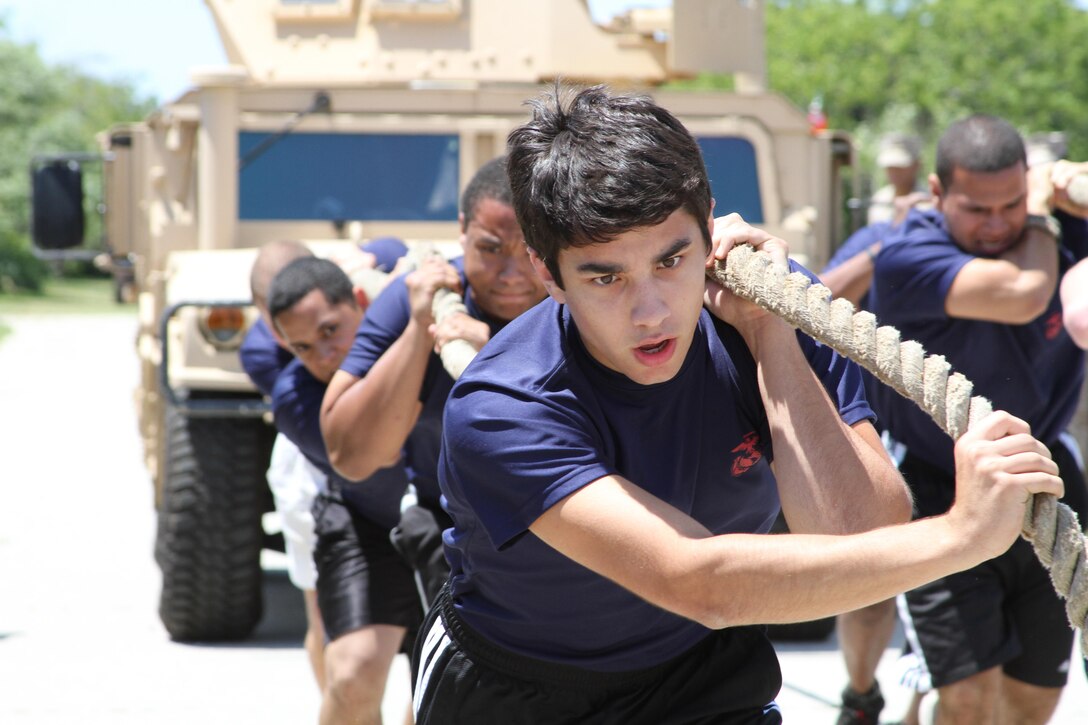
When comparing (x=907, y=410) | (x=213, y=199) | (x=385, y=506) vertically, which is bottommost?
(x=385, y=506)

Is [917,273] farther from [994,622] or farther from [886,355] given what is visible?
[886,355]

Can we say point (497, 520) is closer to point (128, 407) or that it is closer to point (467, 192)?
point (467, 192)

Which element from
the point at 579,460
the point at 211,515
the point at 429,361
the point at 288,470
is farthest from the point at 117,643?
the point at 579,460

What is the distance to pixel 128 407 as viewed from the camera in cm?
1519

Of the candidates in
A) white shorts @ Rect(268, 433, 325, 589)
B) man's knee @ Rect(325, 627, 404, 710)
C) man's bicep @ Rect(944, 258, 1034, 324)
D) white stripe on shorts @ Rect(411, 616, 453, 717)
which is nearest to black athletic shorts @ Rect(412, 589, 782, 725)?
white stripe on shorts @ Rect(411, 616, 453, 717)

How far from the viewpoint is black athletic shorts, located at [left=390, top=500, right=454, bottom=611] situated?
12.2ft

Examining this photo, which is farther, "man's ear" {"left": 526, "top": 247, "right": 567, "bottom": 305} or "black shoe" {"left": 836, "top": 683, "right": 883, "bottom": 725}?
"black shoe" {"left": 836, "top": 683, "right": 883, "bottom": 725}

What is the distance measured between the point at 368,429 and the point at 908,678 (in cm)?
166

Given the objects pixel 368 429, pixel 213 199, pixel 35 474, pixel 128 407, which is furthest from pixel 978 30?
pixel 368 429

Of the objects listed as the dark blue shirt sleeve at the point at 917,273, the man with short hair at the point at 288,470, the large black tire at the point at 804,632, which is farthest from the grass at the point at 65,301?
the dark blue shirt sleeve at the point at 917,273

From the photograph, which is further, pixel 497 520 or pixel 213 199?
pixel 213 199

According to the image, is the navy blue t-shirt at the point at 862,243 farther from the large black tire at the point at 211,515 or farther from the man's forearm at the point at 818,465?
the man's forearm at the point at 818,465

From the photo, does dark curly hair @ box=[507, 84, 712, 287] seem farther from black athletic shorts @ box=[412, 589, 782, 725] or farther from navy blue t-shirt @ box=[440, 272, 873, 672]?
black athletic shorts @ box=[412, 589, 782, 725]

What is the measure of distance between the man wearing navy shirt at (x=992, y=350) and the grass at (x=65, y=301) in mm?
21653
